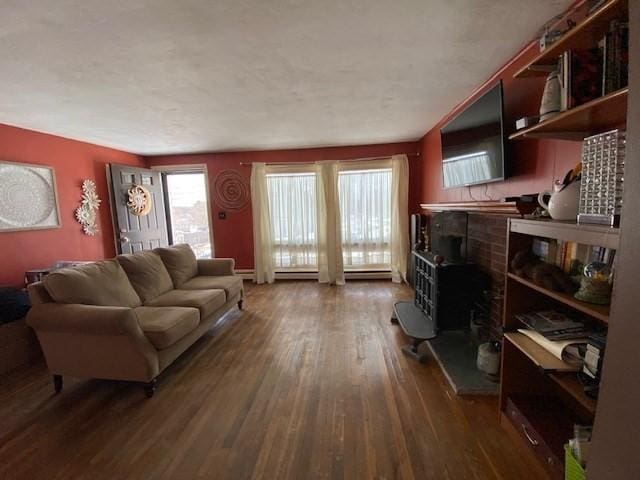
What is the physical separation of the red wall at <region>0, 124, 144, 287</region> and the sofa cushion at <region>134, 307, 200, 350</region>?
68.0 inches

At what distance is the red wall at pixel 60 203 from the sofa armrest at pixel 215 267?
1622mm

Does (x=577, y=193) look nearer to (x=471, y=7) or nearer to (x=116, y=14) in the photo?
(x=471, y=7)

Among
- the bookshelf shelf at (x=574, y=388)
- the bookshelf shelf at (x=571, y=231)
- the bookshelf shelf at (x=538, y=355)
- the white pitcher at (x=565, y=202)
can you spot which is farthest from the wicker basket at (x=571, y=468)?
the white pitcher at (x=565, y=202)

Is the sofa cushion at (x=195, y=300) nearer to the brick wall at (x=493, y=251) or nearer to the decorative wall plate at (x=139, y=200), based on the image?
the decorative wall plate at (x=139, y=200)

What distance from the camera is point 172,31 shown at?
1429 millimetres

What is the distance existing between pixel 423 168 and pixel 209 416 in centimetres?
397

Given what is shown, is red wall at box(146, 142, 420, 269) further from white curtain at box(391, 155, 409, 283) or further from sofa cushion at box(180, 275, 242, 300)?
sofa cushion at box(180, 275, 242, 300)

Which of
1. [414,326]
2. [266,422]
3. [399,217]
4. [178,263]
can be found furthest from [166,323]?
[399,217]

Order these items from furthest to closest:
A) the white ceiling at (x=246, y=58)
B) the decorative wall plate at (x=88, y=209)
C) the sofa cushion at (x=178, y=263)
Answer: the decorative wall plate at (x=88, y=209) → the sofa cushion at (x=178, y=263) → the white ceiling at (x=246, y=58)

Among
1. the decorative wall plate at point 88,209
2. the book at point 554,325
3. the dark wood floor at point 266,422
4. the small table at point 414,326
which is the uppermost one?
the decorative wall plate at point 88,209

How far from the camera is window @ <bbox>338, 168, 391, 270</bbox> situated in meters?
4.35

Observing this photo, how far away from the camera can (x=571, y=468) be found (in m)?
1.06

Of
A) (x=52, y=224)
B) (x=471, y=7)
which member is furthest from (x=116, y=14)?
(x=52, y=224)

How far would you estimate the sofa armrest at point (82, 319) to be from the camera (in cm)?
177
